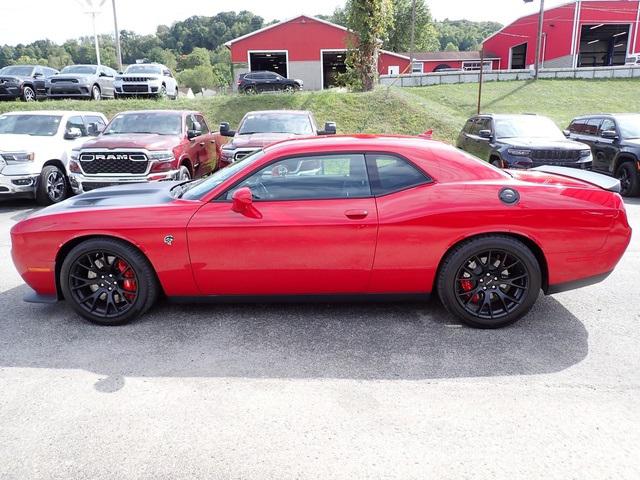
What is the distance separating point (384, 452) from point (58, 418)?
191cm

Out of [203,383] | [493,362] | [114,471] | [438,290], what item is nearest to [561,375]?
[493,362]

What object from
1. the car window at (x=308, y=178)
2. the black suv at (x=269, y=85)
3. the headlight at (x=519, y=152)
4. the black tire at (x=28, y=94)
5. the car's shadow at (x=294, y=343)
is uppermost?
the black suv at (x=269, y=85)

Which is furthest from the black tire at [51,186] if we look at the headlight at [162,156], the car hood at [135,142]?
the headlight at [162,156]

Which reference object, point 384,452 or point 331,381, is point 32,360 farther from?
point 384,452

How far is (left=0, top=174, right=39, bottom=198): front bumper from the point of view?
354 inches

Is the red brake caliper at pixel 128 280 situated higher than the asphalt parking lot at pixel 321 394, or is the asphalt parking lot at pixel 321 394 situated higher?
the red brake caliper at pixel 128 280

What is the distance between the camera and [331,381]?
3.34m

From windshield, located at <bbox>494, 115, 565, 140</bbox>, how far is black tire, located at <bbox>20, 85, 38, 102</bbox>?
1785cm

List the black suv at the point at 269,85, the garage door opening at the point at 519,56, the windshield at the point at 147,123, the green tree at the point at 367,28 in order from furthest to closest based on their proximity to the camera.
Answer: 1. the garage door opening at the point at 519,56
2. the black suv at the point at 269,85
3. the green tree at the point at 367,28
4. the windshield at the point at 147,123

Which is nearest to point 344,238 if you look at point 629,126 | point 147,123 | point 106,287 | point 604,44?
point 106,287

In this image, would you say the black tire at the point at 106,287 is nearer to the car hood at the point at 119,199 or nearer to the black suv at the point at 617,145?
the car hood at the point at 119,199

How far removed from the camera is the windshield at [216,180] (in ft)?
13.8

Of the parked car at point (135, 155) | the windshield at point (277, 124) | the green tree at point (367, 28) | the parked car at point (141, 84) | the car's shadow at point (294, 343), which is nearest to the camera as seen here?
the car's shadow at point (294, 343)

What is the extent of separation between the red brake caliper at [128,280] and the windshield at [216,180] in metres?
0.76
